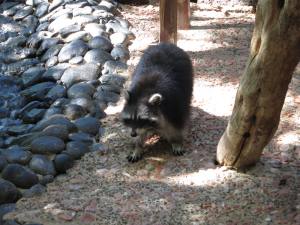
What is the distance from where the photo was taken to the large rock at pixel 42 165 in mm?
4665

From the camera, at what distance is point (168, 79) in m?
4.98

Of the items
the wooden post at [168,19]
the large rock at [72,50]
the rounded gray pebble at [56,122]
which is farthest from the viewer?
the large rock at [72,50]

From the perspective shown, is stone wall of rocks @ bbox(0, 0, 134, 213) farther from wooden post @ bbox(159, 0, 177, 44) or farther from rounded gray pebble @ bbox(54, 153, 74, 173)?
wooden post @ bbox(159, 0, 177, 44)

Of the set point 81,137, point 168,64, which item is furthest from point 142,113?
point 81,137

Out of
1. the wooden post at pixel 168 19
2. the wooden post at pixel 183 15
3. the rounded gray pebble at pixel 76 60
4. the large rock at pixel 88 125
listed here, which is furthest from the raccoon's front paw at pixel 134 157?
the wooden post at pixel 183 15

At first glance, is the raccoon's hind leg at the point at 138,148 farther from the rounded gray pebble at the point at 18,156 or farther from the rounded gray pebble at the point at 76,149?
the rounded gray pebble at the point at 18,156

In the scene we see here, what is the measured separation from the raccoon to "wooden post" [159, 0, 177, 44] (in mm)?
1498

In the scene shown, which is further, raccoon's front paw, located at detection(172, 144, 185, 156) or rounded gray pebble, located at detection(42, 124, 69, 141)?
rounded gray pebble, located at detection(42, 124, 69, 141)

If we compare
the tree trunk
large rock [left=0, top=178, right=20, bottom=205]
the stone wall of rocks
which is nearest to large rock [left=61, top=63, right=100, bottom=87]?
the stone wall of rocks

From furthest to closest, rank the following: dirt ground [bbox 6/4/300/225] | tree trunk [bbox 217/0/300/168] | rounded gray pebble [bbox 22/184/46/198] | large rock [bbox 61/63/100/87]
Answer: large rock [bbox 61/63/100/87] < rounded gray pebble [bbox 22/184/46/198] < dirt ground [bbox 6/4/300/225] < tree trunk [bbox 217/0/300/168]

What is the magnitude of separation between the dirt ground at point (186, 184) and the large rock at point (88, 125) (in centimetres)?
11

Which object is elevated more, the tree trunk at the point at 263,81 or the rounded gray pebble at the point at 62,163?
the tree trunk at the point at 263,81

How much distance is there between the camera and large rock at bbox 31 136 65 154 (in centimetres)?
488

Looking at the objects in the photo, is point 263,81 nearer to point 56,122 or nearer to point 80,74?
point 56,122
